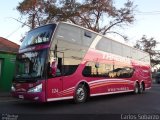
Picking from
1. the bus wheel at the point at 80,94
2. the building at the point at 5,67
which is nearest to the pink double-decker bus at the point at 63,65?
the bus wheel at the point at 80,94

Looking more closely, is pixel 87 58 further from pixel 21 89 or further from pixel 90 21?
pixel 90 21

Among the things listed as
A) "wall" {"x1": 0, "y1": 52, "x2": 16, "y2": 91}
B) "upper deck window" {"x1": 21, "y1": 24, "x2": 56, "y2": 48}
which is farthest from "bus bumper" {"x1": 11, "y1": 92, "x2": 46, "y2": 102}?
"wall" {"x1": 0, "y1": 52, "x2": 16, "y2": 91}

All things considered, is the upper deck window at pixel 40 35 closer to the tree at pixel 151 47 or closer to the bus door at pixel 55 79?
the bus door at pixel 55 79

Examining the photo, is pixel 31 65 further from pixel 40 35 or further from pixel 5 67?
pixel 5 67

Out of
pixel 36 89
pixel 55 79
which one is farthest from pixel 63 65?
pixel 36 89

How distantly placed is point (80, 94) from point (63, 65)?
1.98m

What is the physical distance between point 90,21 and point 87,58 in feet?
67.5

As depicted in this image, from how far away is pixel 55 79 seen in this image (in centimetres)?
1288

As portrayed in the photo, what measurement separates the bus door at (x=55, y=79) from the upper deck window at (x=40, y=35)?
39.3 inches

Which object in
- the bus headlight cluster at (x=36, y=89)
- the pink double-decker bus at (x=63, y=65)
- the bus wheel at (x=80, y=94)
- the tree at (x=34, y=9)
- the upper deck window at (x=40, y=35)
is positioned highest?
the tree at (x=34, y=9)

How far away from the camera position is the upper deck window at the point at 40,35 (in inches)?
518

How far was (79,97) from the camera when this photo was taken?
14383 millimetres

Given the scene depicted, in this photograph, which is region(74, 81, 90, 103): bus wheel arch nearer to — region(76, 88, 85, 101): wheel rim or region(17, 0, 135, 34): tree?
region(76, 88, 85, 101): wheel rim

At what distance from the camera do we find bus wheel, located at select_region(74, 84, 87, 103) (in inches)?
560
